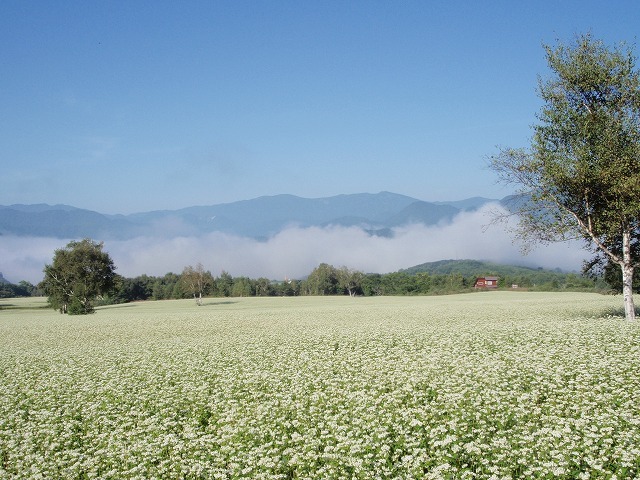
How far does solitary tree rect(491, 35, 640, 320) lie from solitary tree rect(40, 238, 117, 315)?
214 ft

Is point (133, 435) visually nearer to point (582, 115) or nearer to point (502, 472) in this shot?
point (502, 472)

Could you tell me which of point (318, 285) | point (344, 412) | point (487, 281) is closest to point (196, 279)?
point (318, 285)

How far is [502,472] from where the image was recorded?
27.6ft

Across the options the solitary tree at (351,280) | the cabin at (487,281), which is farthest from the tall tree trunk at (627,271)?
the solitary tree at (351,280)

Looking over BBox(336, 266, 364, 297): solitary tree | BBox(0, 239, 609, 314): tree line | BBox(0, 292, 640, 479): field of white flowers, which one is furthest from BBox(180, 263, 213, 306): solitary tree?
BBox(336, 266, 364, 297): solitary tree

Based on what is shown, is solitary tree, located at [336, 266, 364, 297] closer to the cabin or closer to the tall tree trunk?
the cabin

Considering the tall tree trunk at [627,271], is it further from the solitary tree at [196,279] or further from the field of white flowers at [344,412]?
the solitary tree at [196,279]

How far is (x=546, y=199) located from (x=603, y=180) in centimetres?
315

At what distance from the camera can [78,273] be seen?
2960 inches

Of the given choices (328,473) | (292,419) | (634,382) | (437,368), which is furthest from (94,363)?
(634,382)

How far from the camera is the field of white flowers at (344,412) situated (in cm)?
942

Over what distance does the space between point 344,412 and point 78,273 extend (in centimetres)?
7305

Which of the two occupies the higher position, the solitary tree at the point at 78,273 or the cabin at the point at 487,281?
the solitary tree at the point at 78,273

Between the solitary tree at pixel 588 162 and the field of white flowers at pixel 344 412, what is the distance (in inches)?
302
